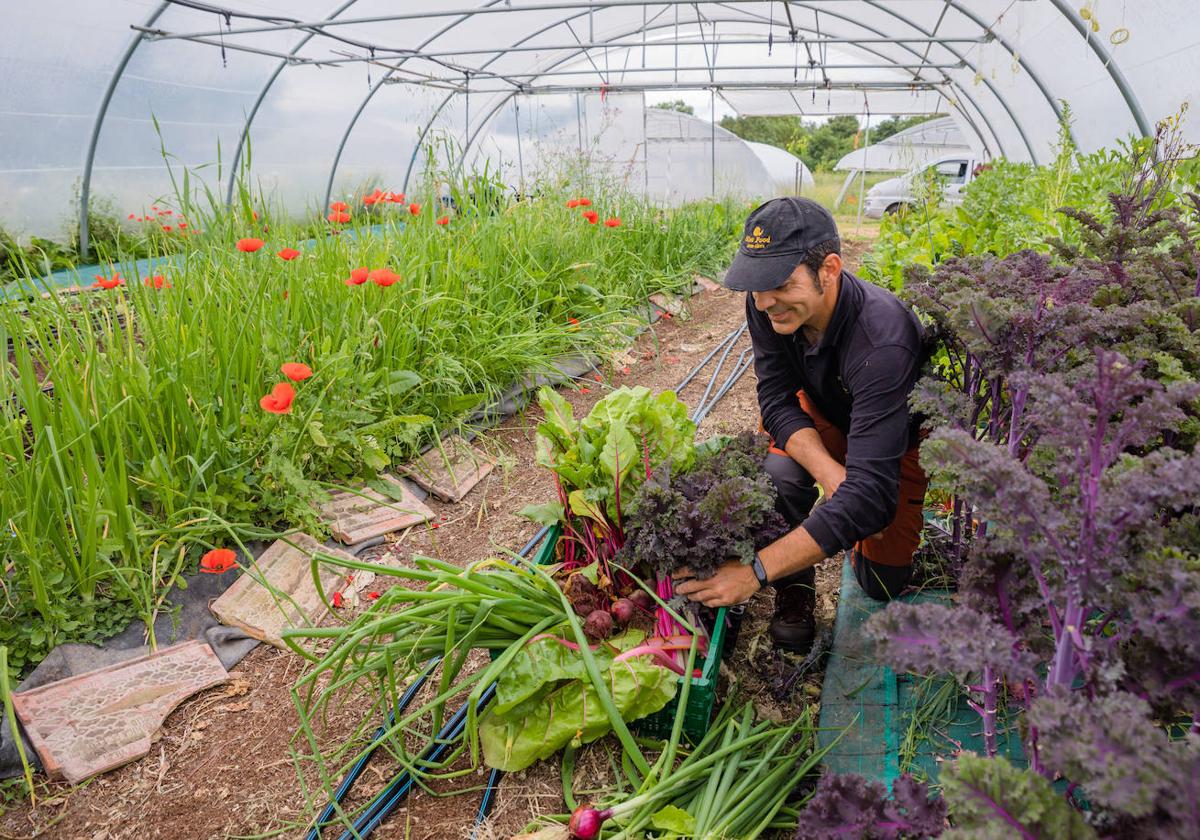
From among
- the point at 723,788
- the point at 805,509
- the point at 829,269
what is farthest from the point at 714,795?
the point at 829,269

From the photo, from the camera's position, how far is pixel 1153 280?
1.71 meters

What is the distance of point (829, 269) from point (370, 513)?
1765 mm

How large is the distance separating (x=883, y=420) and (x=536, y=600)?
3.13 feet

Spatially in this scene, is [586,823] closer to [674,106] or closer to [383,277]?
[383,277]

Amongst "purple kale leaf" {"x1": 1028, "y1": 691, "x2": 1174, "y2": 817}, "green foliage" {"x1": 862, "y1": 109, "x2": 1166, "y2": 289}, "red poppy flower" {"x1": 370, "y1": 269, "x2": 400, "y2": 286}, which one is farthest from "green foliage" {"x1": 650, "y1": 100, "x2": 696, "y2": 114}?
"purple kale leaf" {"x1": 1028, "y1": 691, "x2": 1174, "y2": 817}

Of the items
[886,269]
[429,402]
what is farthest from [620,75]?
[429,402]

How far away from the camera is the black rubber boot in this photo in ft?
6.62

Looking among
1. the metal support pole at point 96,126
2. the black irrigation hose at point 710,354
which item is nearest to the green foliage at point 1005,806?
the black irrigation hose at point 710,354

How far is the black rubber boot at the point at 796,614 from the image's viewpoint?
202cm

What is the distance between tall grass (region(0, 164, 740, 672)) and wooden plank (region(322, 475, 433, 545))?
0.30ft

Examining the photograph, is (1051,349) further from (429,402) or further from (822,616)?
(429,402)

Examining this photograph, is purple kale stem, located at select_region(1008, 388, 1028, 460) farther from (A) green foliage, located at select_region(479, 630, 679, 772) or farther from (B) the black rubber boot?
(A) green foliage, located at select_region(479, 630, 679, 772)

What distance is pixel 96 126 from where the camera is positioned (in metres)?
6.70

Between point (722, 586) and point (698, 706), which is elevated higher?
point (722, 586)
